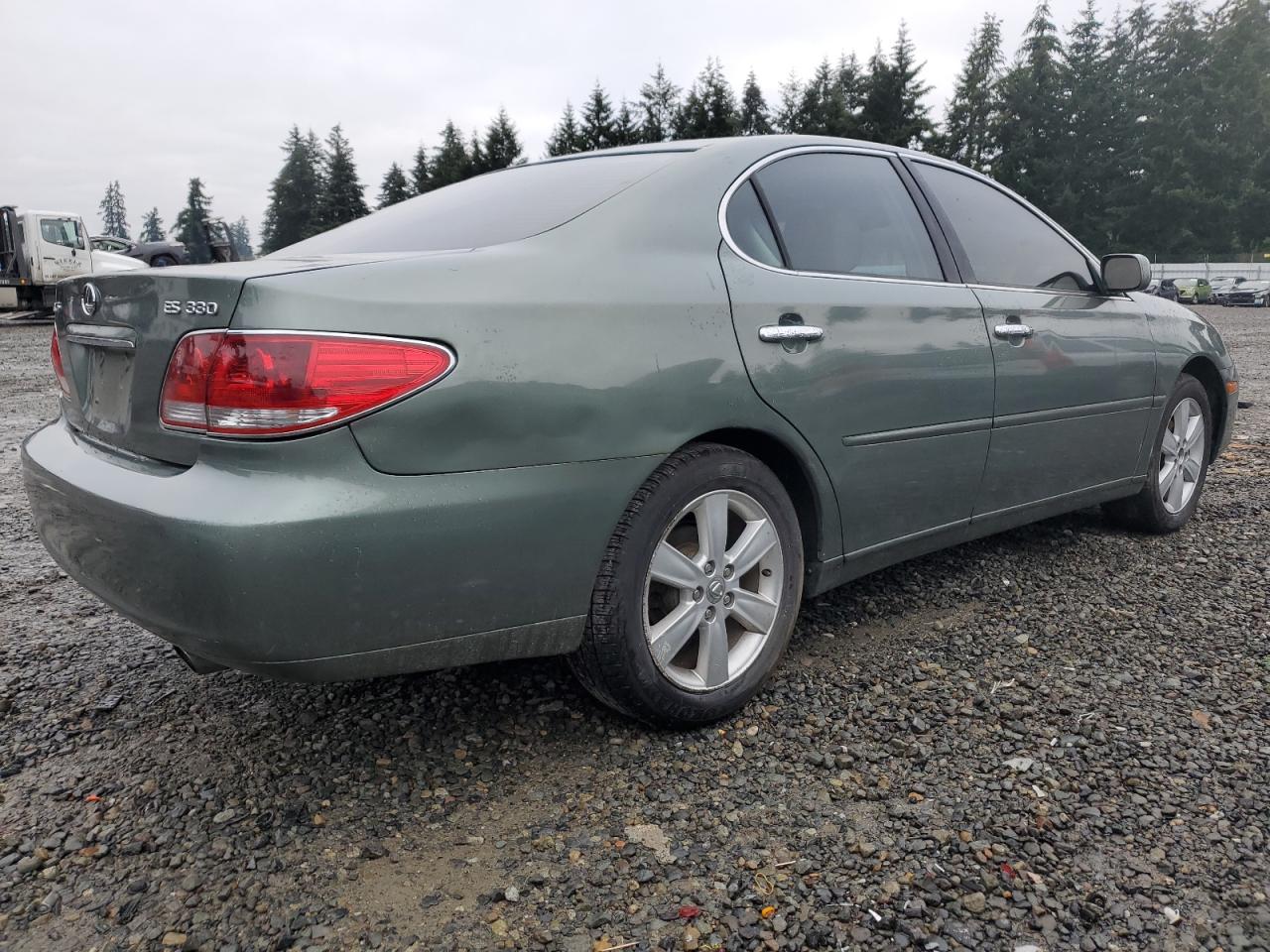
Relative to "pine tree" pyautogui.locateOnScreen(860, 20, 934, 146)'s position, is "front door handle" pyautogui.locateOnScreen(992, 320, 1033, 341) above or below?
below

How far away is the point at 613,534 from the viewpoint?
7.02 feet

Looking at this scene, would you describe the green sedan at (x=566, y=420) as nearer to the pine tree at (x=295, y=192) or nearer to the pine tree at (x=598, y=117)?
the pine tree at (x=598, y=117)

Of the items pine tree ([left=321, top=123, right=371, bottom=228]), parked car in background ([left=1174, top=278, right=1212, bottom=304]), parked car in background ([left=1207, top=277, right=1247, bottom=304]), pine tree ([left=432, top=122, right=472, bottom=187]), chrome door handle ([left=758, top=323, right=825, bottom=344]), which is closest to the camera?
chrome door handle ([left=758, top=323, right=825, bottom=344])

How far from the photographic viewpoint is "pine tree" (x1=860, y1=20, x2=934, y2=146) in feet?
164

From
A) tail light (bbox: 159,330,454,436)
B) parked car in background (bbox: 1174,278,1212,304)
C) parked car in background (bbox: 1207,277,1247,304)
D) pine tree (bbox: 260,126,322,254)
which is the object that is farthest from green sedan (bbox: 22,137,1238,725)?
pine tree (bbox: 260,126,322,254)

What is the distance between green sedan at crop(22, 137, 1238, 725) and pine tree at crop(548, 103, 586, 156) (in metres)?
50.3

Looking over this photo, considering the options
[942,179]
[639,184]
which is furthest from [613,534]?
[942,179]

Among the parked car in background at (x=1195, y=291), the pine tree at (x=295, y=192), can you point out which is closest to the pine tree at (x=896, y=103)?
the parked car in background at (x=1195, y=291)

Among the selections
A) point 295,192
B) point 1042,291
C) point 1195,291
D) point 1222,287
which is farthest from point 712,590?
point 295,192

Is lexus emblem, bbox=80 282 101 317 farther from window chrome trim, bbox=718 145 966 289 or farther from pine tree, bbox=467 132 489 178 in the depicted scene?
pine tree, bbox=467 132 489 178

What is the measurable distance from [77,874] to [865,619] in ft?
7.59

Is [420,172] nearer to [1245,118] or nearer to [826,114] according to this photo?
[826,114]

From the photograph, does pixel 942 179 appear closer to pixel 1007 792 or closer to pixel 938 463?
pixel 938 463

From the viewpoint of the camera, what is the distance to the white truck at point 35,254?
20.8 m
